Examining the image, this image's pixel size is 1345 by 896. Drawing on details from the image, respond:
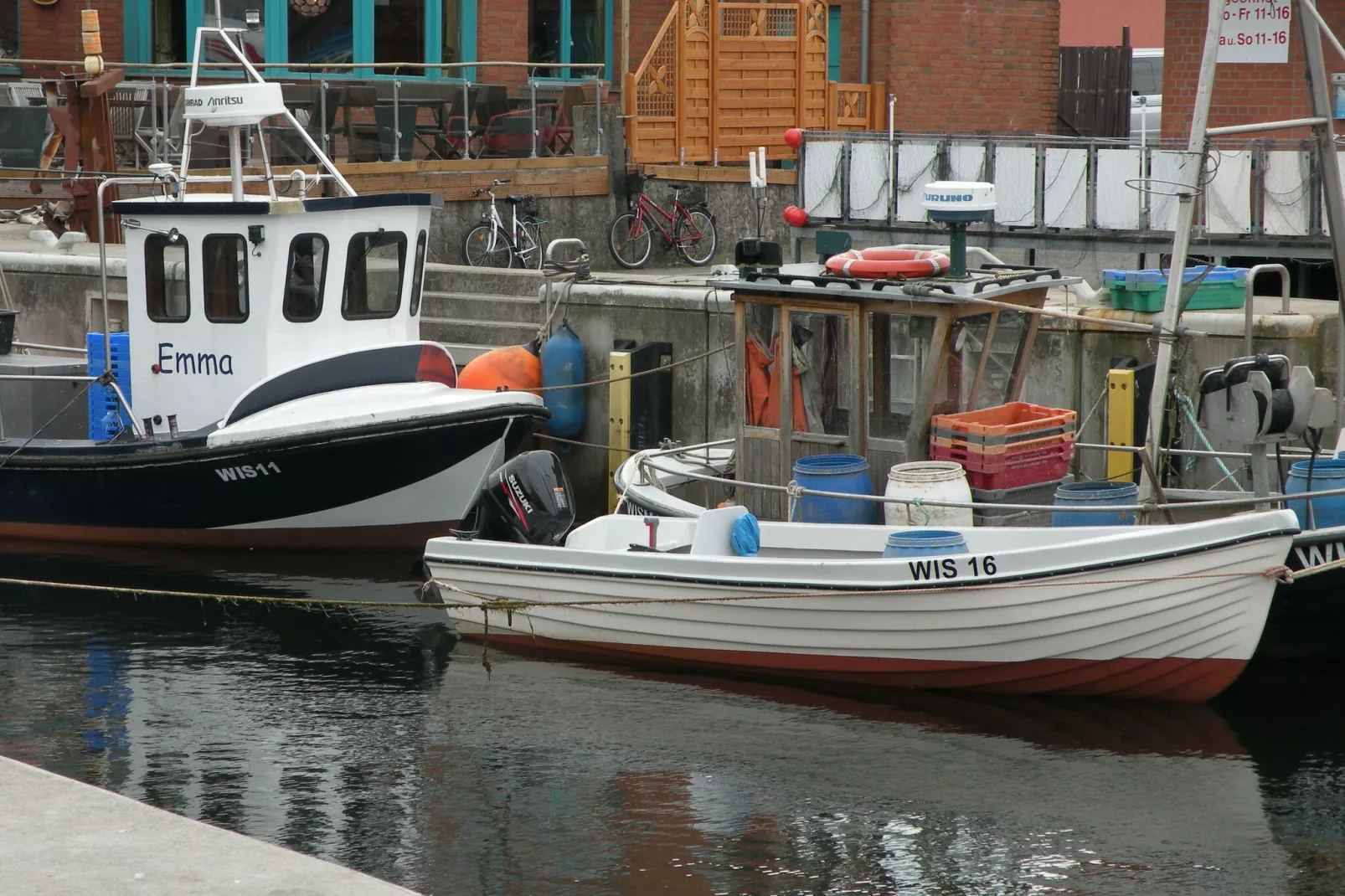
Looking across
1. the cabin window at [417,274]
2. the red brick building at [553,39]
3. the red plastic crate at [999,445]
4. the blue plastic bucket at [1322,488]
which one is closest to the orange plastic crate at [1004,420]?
the red plastic crate at [999,445]

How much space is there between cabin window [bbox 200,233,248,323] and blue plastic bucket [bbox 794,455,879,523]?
5099 millimetres

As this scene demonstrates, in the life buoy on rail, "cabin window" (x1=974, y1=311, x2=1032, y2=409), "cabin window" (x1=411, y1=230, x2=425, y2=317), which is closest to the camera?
the life buoy on rail

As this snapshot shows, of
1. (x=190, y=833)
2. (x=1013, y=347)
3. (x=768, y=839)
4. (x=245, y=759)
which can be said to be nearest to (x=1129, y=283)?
(x=1013, y=347)

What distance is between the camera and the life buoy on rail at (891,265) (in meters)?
9.89

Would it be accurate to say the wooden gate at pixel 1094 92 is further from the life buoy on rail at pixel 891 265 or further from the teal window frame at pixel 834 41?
the life buoy on rail at pixel 891 265

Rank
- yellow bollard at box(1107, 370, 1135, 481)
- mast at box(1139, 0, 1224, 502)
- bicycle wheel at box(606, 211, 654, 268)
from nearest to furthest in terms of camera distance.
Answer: mast at box(1139, 0, 1224, 502) < yellow bollard at box(1107, 370, 1135, 481) < bicycle wheel at box(606, 211, 654, 268)

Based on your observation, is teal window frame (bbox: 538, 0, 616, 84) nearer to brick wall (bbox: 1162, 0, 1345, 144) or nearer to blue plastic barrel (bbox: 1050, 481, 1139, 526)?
brick wall (bbox: 1162, 0, 1345, 144)

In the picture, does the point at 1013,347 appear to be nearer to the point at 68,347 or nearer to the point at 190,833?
the point at 190,833

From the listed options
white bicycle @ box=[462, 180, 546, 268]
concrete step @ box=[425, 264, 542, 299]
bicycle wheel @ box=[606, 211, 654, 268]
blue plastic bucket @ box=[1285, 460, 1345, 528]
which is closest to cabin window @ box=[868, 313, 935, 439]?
blue plastic bucket @ box=[1285, 460, 1345, 528]

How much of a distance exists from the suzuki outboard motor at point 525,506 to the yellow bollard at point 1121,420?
3.59 meters

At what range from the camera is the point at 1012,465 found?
386 inches

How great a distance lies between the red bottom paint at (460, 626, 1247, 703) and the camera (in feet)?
30.0

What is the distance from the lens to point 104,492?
1333 cm

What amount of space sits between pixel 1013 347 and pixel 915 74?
Result: 45.3ft
